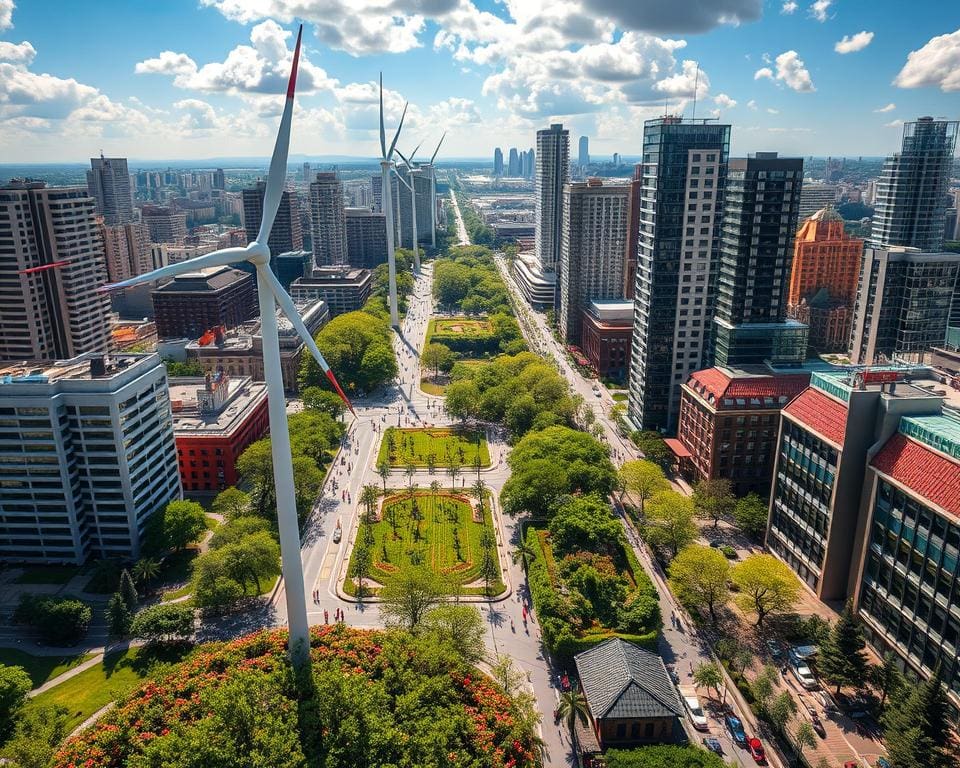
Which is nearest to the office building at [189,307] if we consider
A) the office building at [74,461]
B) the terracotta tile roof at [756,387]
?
the office building at [74,461]

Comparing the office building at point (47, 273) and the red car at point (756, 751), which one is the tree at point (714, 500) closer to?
the red car at point (756, 751)

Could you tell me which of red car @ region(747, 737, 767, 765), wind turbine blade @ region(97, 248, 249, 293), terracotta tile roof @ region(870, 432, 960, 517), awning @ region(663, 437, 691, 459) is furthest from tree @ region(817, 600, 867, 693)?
wind turbine blade @ region(97, 248, 249, 293)

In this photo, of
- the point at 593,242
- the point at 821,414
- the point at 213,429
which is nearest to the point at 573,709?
the point at 821,414

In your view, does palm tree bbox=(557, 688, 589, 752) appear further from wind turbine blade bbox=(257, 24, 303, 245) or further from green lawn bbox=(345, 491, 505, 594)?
wind turbine blade bbox=(257, 24, 303, 245)

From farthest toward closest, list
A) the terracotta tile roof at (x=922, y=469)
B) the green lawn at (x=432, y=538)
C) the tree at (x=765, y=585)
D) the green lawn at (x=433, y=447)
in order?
1. the green lawn at (x=433, y=447)
2. the green lawn at (x=432, y=538)
3. the tree at (x=765, y=585)
4. the terracotta tile roof at (x=922, y=469)

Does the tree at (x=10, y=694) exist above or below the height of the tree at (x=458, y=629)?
below

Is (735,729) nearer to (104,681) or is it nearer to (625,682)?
(625,682)

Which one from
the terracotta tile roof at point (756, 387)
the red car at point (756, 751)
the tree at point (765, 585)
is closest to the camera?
the red car at point (756, 751)

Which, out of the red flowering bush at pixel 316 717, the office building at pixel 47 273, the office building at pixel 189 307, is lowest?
the red flowering bush at pixel 316 717
